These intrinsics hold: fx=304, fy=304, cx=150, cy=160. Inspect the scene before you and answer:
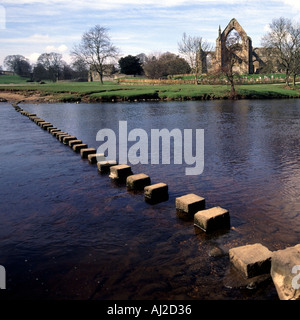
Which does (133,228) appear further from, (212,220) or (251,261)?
(251,261)

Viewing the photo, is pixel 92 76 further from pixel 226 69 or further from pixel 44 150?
pixel 44 150

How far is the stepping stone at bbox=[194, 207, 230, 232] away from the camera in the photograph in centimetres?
522

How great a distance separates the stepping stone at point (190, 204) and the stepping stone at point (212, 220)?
17.0 inches

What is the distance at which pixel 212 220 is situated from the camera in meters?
5.23

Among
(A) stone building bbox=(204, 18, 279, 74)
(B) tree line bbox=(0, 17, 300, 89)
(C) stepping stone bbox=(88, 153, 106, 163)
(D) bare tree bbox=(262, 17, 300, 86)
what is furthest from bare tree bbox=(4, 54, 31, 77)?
(C) stepping stone bbox=(88, 153, 106, 163)

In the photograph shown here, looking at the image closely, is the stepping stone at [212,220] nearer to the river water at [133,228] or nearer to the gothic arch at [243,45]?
the river water at [133,228]

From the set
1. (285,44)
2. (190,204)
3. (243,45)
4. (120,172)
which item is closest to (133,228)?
(190,204)

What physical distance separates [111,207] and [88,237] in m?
1.34

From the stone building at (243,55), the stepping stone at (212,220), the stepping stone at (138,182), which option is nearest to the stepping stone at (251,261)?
the stepping stone at (212,220)

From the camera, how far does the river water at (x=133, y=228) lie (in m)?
3.94

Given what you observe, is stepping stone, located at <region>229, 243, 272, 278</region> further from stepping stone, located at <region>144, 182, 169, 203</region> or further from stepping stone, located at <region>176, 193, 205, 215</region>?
stepping stone, located at <region>144, 182, 169, 203</region>

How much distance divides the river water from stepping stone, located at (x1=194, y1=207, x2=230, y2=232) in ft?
→ 0.44
